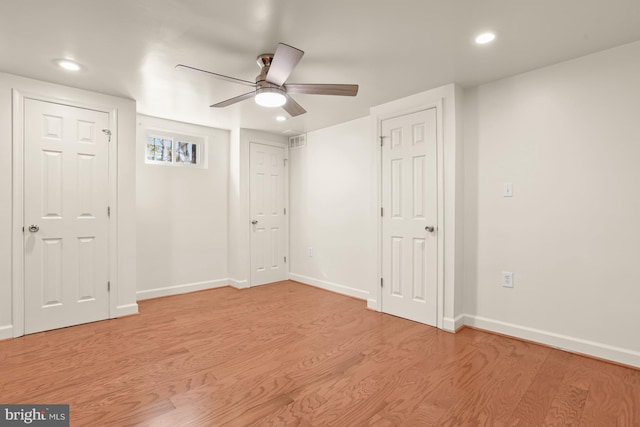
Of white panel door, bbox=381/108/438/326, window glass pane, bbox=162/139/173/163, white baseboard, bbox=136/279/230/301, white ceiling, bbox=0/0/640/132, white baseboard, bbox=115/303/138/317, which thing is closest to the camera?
white ceiling, bbox=0/0/640/132

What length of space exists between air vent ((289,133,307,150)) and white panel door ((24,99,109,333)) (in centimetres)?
257

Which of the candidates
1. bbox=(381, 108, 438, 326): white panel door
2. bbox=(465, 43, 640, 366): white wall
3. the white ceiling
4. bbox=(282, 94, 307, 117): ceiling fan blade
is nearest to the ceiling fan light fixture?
bbox=(282, 94, 307, 117): ceiling fan blade

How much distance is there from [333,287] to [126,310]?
8.27 feet

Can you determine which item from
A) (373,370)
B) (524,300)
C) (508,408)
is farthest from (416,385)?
(524,300)

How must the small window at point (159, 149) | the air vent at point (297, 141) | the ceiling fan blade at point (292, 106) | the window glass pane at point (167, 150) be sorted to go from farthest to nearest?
the air vent at point (297, 141) → the window glass pane at point (167, 150) → the small window at point (159, 149) → the ceiling fan blade at point (292, 106)

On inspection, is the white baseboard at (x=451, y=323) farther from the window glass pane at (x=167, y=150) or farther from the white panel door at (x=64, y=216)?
the window glass pane at (x=167, y=150)

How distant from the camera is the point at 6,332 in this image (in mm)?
2803

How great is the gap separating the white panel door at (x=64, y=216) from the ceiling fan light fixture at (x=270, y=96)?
6.69ft

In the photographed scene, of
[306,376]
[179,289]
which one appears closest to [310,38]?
[306,376]

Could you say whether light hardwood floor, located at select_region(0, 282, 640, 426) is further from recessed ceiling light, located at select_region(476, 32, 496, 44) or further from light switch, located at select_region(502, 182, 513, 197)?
recessed ceiling light, located at select_region(476, 32, 496, 44)

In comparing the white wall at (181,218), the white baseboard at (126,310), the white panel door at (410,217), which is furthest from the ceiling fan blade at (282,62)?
the white baseboard at (126,310)

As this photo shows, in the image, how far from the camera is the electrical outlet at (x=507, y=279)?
2861 millimetres

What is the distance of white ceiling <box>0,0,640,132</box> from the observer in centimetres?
187

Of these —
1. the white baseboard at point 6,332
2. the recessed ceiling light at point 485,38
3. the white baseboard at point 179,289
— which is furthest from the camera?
the white baseboard at point 179,289
